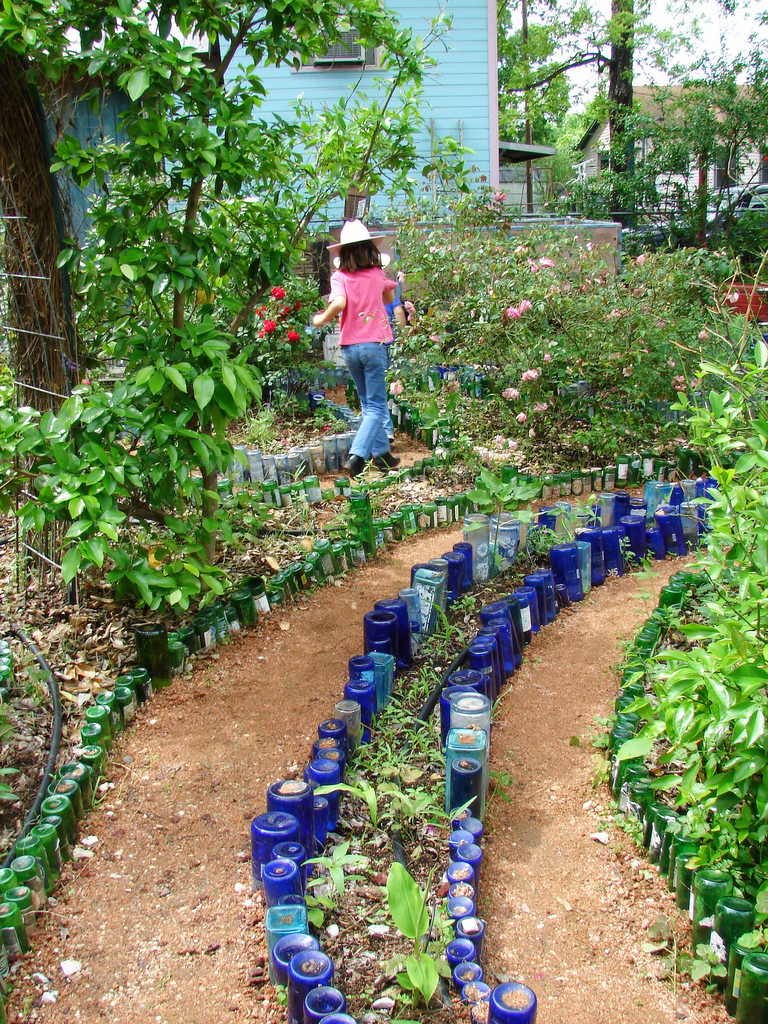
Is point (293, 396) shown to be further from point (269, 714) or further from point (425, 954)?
point (425, 954)

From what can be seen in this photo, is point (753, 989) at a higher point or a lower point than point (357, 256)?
lower

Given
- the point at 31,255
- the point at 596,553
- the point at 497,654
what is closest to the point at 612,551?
the point at 596,553

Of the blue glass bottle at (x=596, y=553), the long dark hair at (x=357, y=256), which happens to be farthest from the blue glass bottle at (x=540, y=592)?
the long dark hair at (x=357, y=256)

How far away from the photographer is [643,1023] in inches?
65.0

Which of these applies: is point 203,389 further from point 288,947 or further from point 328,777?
point 288,947

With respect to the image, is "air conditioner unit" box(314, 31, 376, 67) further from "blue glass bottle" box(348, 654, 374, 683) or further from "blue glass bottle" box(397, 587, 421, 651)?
"blue glass bottle" box(348, 654, 374, 683)

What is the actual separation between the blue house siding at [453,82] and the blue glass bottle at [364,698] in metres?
8.32

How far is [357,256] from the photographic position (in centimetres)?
505

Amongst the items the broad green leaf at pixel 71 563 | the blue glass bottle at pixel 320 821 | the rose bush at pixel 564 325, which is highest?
the rose bush at pixel 564 325

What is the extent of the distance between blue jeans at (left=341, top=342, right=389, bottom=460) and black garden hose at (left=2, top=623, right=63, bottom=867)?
2613 mm

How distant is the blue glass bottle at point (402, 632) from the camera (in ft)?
9.95

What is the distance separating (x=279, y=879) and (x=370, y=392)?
12.3 ft

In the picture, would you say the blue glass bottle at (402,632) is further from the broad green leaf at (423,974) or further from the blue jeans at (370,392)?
the blue jeans at (370,392)

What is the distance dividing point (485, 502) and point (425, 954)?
215 cm
